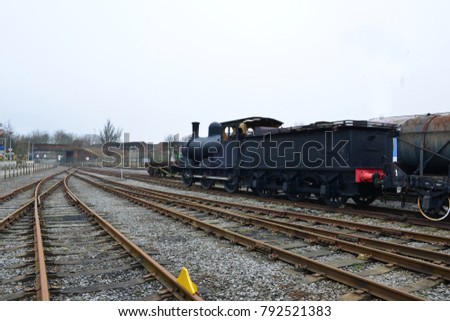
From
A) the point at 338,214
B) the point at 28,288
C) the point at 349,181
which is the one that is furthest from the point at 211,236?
the point at 349,181

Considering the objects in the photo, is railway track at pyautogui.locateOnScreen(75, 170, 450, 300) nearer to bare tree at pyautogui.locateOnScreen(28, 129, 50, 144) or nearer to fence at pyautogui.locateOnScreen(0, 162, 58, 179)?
fence at pyautogui.locateOnScreen(0, 162, 58, 179)

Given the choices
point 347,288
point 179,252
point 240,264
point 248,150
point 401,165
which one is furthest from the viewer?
point 248,150

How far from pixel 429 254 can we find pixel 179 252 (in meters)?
3.87

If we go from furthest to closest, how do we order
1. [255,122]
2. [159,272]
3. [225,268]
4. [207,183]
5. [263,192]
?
[207,183], [255,122], [263,192], [225,268], [159,272]

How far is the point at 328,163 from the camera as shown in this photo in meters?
11.7

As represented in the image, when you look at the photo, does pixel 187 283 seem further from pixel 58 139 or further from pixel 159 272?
pixel 58 139

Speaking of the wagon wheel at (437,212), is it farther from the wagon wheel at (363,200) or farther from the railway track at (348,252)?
Answer: the wagon wheel at (363,200)

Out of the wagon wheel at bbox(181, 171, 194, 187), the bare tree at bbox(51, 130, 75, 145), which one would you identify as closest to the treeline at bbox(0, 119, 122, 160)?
the bare tree at bbox(51, 130, 75, 145)

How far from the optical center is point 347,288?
4492mm

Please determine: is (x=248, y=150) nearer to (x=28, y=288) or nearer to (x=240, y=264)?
(x=240, y=264)

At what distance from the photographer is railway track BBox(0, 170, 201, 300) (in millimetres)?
4348

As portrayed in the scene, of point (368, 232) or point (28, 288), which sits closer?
point (28, 288)

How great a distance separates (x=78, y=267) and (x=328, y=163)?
Answer: 27.1 ft

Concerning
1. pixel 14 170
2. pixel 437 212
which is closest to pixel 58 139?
pixel 14 170
